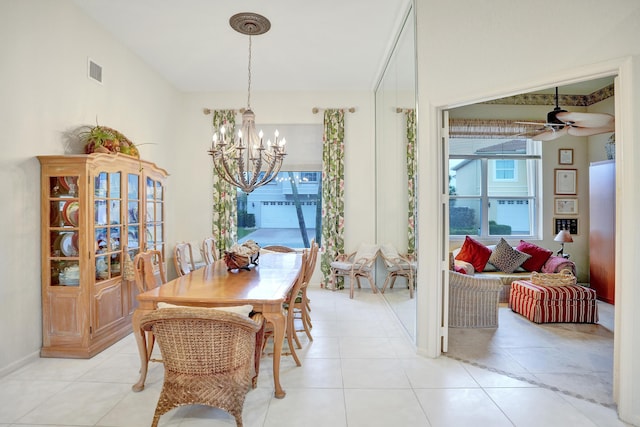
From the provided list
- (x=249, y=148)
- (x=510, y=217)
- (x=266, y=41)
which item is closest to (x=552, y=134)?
(x=510, y=217)

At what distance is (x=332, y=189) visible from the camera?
5930 mm

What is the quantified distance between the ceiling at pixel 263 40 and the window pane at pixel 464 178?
6.62 feet

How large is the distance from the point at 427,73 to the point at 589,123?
2447 mm

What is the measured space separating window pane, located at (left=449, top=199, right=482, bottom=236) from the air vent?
5.38m

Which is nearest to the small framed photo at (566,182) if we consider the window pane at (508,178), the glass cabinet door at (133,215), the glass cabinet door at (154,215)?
the window pane at (508,178)

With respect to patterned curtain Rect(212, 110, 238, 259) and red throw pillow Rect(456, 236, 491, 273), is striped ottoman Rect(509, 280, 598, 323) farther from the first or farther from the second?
patterned curtain Rect(212, 110, 238, 259)

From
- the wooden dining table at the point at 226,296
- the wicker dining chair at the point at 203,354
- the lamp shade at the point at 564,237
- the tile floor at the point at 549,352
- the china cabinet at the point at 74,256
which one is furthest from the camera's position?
the lamp shade at the point at 564,237

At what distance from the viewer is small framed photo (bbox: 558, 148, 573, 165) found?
5.89 m

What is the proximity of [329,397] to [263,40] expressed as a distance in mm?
3883

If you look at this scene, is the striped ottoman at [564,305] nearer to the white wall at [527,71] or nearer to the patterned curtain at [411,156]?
Answer: the patterned curtain at [411,156]

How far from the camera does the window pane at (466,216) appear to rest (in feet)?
20.1

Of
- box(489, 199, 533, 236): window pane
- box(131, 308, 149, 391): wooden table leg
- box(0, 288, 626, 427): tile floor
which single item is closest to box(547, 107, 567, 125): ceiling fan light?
box(489, 199, 533, 236): window pane

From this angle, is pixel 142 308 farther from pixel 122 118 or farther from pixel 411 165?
pixel 411 165

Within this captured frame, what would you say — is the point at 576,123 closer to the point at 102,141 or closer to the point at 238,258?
the point at 238,258
